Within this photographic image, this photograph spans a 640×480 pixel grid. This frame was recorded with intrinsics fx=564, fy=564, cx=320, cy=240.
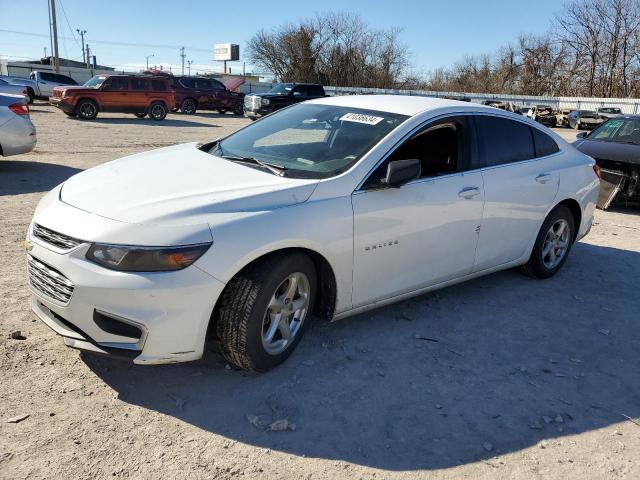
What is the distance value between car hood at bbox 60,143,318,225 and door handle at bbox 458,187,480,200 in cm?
137

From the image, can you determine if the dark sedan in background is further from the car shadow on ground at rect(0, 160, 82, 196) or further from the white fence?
A: the white fence

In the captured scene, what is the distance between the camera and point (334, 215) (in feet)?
11.7

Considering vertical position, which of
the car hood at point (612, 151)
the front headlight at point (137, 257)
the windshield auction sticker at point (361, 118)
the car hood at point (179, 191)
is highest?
the windshield auction sticker at point (361, 118)

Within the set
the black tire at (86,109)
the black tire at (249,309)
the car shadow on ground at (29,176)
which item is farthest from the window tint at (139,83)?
the black tire at (249,309)

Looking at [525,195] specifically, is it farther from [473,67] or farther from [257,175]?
[473,67]

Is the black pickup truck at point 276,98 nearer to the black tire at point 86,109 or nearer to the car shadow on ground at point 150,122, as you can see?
the car shadow on ground at point 150,122

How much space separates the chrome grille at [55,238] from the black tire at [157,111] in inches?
859

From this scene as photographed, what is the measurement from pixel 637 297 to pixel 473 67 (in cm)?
6982

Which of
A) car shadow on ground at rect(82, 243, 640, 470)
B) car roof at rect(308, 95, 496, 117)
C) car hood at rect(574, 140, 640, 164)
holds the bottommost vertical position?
car shadow on ground at rect(82, 243, 640, 470)

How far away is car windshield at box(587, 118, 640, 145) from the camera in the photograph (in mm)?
9570

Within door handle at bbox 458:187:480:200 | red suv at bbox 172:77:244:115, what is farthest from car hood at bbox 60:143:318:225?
red suv at bbox 172:77:244:115

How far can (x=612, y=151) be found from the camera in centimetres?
909

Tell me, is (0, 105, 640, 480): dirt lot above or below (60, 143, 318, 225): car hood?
below

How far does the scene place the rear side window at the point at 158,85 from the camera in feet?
77.5
